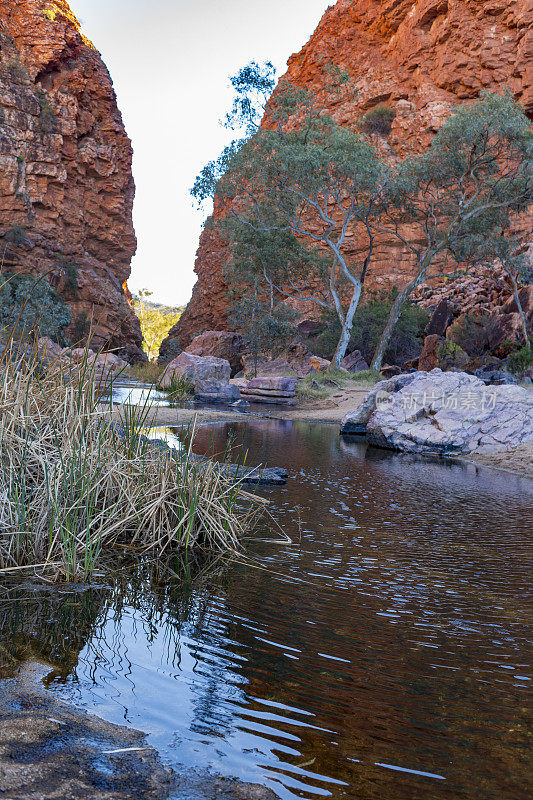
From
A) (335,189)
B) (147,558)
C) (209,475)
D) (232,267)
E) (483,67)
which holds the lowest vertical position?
(147,558)

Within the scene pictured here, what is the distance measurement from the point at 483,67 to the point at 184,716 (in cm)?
4411

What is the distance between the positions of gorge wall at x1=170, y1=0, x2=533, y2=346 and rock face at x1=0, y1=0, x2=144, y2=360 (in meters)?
11.2

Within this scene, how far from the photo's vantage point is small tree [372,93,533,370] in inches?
905

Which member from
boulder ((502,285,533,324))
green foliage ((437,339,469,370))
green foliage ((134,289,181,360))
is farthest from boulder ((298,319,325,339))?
green foliage ((134,289,181,360))

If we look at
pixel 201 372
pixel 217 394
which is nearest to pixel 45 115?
pixel 201 372

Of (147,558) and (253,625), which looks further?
(147,558)

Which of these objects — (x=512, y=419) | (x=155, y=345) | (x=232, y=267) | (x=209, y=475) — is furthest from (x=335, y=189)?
(x=155, y=345)

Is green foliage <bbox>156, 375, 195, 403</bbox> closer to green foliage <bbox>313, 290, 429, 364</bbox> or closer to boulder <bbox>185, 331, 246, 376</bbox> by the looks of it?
green foliage <bbox>313, 290, 429, 364</bbox>

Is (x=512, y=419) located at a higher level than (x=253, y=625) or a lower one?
higher

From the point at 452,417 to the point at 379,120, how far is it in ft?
119

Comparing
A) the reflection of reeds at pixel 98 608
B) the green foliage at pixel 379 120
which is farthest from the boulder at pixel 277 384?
the green foliage at pixel 379 120

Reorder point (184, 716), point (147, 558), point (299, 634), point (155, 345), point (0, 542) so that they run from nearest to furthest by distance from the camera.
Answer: point (184, 716), point (299, 634), point (0, 542), point (147, 558), point (155, 345)

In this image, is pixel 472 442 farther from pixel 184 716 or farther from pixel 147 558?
pixel 184 716

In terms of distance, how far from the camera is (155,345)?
8481cm
